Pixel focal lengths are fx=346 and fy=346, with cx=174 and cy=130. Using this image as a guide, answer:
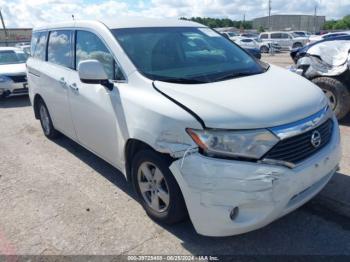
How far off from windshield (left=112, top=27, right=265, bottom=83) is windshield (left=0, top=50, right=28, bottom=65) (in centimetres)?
816

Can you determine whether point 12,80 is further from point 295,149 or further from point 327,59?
point 295,149

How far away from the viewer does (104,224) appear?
3223mm

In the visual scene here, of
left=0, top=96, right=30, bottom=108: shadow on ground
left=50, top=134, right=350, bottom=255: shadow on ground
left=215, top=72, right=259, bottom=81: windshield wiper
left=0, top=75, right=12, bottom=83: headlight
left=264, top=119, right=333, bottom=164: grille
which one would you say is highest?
left=215, top=72, right=259, bottom=81: windshield wiper

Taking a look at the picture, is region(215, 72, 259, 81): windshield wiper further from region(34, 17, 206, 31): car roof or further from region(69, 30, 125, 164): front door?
region(34, 17, 206, 31): car roof

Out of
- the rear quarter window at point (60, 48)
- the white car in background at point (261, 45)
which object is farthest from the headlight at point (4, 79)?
the white car in background at point (261, 45)

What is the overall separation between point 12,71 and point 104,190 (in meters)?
6.95

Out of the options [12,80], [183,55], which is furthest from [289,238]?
[12,80]

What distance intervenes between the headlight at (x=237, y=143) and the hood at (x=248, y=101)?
0.17 ft

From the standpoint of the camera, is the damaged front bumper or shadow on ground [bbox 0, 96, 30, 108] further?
shadow on ground [bbox 0, 96, 30, 108]

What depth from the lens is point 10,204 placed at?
12.1ft

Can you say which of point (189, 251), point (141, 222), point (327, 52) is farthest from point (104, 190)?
point (327, 52)

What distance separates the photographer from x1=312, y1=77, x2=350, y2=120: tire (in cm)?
545

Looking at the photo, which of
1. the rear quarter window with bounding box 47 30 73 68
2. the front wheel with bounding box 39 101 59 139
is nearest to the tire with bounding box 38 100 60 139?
the front wheel with bounding box 39 101 59 139

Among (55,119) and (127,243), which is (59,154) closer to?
(55,119)
